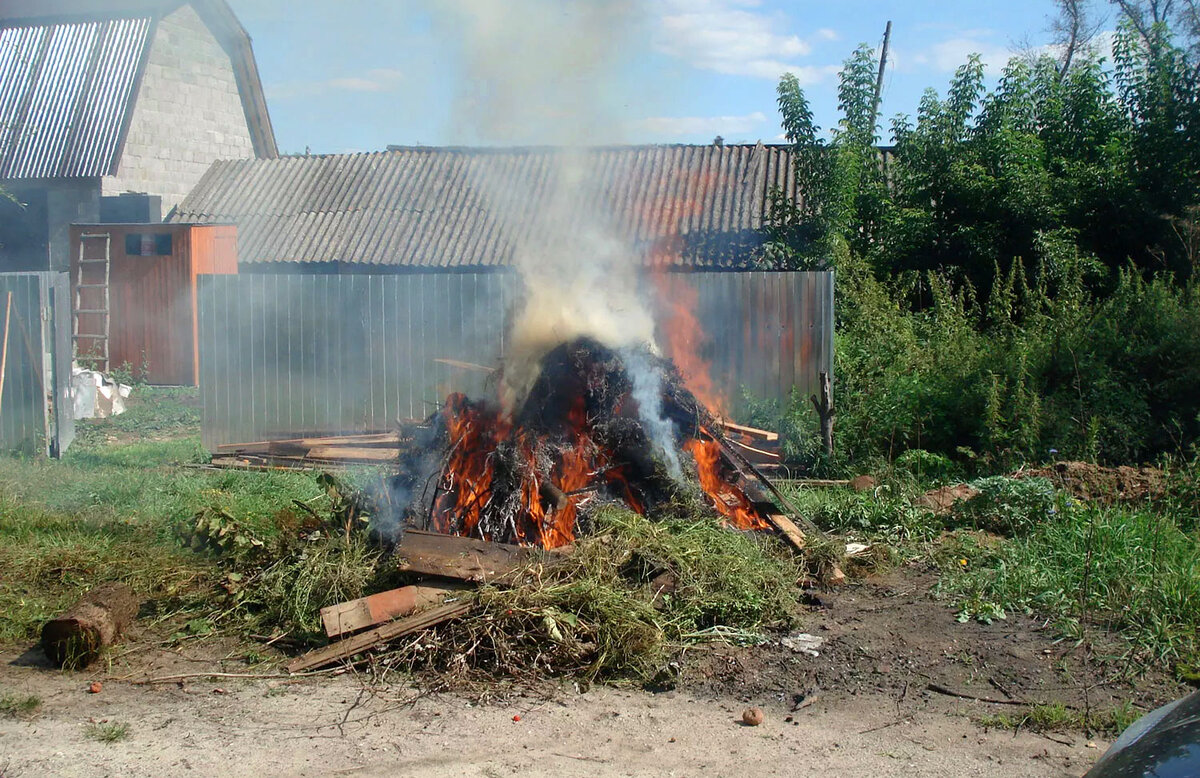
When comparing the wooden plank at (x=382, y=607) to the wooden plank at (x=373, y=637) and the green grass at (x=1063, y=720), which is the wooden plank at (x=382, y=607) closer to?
the wooden plank at (x=373, y=637)

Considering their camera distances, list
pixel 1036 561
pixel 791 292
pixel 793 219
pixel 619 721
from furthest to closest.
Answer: pixel 793 219 < pixel 791 292 < pixel 1036 561 < pixel 619 721

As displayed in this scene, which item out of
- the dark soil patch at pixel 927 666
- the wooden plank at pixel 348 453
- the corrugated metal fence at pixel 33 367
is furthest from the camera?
the corrugated metal fence at pixel 33 367

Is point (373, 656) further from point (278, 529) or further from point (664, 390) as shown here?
point (664, 390)

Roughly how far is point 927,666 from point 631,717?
1801 millimetres

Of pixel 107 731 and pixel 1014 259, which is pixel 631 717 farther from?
pixel 1014 259

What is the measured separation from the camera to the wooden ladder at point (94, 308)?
17688 mm

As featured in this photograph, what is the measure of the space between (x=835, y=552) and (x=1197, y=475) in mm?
3685

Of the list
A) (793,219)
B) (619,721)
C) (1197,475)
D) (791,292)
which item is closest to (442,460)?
(619,721)

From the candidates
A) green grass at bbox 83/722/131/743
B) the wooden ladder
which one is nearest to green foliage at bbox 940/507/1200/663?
green grass at bbox 83/722/131/743

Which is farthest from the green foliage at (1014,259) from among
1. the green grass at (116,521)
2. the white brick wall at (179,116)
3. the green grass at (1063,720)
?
the white brick wall at (179,116)

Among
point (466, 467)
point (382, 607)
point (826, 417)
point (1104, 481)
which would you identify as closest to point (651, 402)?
point (466, 467)

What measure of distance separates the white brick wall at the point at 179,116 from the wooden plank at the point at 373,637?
18.0 m

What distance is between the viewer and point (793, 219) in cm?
1558

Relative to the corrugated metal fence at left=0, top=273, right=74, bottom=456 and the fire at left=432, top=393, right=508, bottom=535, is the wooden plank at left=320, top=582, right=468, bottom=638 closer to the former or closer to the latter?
the fire at left=432, top=393, right=508, bottom=535
